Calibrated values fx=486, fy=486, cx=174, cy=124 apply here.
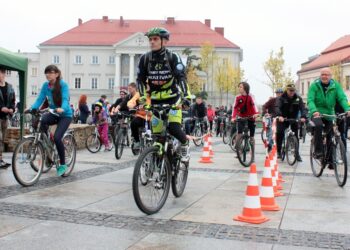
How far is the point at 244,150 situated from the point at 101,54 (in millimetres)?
78555

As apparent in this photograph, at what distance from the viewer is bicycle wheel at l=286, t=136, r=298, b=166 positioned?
11.3 m

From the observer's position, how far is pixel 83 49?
85625mm

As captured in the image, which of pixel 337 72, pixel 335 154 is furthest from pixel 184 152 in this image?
pixel 337 72

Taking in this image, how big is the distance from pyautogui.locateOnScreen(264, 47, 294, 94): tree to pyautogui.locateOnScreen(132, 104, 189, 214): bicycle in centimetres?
5490

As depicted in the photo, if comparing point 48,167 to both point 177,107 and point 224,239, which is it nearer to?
point 177,107

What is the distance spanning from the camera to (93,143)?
1409cm

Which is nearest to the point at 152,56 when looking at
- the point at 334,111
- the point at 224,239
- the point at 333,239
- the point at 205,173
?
the point at 224,239

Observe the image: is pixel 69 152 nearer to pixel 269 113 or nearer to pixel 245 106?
pixel 245 106

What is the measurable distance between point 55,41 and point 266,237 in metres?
86.1

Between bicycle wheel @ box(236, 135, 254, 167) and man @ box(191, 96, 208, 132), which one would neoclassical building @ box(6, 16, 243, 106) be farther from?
bicycle wheel @ box(236, 135, 254, 167)

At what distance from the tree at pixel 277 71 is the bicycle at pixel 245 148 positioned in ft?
164

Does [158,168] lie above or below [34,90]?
below

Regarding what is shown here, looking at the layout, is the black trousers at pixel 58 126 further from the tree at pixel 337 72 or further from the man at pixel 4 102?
the tree at pixel 337 72

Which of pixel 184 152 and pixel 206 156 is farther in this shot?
pixel 206 156
